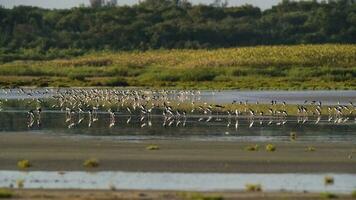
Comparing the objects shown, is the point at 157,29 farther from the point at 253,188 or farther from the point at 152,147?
the point at 253,188

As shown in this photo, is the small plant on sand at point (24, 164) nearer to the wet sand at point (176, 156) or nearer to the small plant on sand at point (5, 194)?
the wet sand at point (176, 156)

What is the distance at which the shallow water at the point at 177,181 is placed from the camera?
24359 mm

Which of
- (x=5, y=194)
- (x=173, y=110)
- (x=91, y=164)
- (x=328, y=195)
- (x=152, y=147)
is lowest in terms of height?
(x=173, y=110)

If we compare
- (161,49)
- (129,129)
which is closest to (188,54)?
(161,49)

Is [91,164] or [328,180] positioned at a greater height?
[328,180]

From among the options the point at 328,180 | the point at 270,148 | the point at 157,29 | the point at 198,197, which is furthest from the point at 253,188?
the point at 157,29

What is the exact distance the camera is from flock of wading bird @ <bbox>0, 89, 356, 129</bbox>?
4959cm

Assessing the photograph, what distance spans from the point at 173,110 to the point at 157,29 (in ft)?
346

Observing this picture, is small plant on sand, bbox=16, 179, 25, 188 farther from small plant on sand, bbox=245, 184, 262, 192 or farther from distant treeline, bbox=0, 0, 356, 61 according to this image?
distant treeline, bbox=0, 0, 356, 61

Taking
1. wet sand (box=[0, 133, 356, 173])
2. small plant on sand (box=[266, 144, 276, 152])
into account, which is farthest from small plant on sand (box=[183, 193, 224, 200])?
small plant on sand (box=[266, 144, 276, 152])

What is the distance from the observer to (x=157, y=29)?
162 m

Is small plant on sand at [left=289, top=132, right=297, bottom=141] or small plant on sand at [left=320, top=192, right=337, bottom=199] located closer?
small plant on sand at [left=320, top=192, right=337, bottom=199]

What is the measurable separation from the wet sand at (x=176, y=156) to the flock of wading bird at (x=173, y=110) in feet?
32.8

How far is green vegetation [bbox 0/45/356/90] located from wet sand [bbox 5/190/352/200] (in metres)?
67.5
